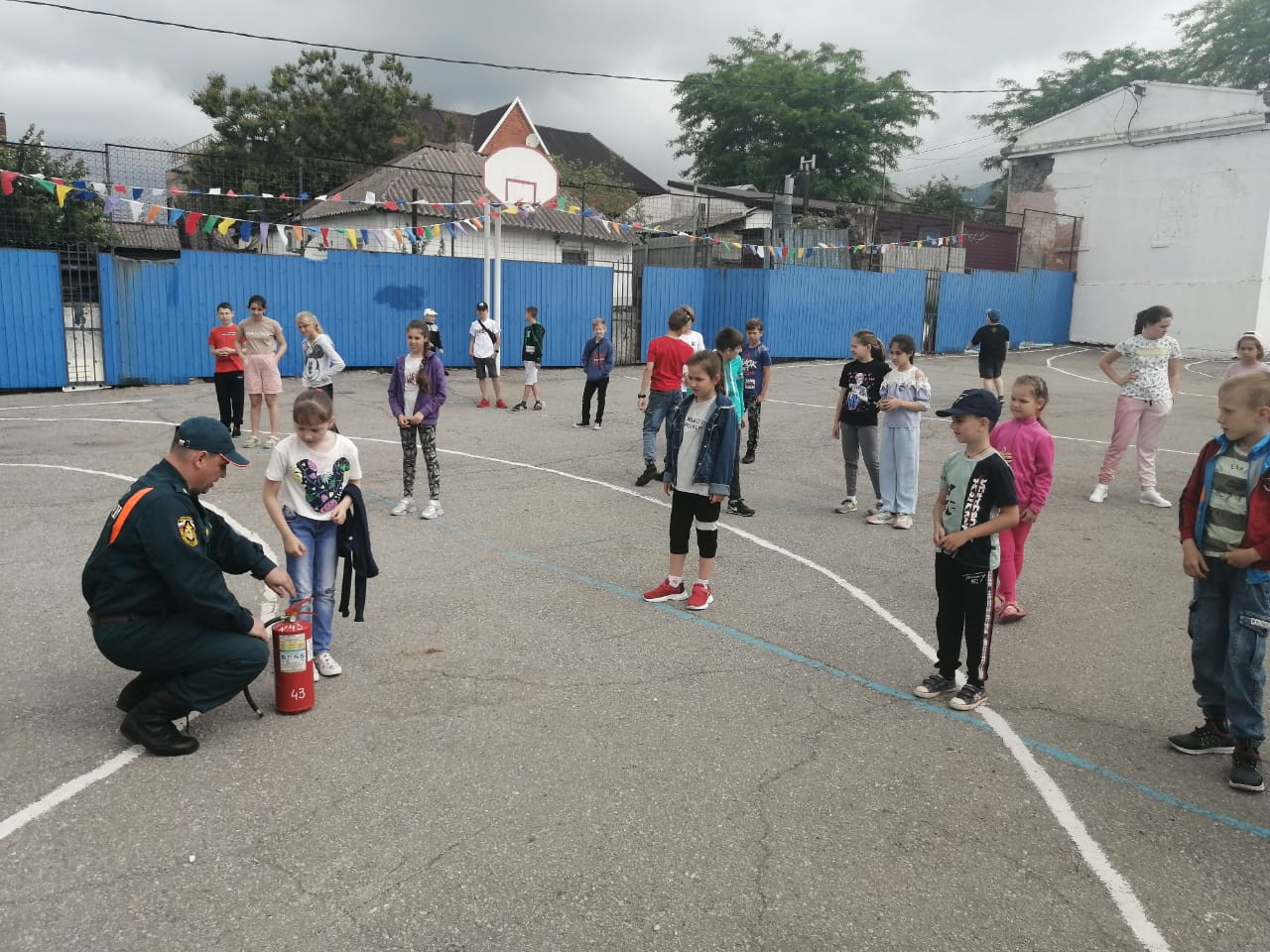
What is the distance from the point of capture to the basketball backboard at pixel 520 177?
18.5m

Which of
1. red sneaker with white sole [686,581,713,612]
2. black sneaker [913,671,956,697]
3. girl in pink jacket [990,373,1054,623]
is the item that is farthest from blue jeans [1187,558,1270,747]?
red sneaker with white sole [686,581,713,612]

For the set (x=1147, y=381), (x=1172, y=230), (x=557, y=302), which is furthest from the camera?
(x=1172, y=230)

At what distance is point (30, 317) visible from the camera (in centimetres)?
1612

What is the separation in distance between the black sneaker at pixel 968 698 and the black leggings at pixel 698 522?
178 cm

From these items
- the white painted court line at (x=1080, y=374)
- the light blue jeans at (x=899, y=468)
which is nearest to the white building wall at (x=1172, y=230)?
the white painted court line at (x=1080, y=374)

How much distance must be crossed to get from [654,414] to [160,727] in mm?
6593

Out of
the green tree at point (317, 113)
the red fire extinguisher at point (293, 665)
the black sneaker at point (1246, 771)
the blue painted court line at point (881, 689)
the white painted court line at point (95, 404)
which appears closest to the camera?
the blue painted court line at point (881, 689)

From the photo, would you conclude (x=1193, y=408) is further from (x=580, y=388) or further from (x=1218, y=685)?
(x=1218, y=685)

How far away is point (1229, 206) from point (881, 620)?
Answer: 2868cm

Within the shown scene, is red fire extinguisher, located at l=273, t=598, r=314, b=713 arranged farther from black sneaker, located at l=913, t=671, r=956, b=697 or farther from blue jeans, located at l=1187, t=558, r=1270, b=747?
blue jeans, located at l=1187, t=558, r=1270, b=747

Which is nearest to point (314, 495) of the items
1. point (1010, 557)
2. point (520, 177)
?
point (1010, 557)

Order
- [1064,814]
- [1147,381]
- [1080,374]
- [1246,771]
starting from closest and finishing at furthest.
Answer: [1064,814] → [1246,771] → [1147,381] → [1080,374]

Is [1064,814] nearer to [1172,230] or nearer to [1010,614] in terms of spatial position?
[1010,614]

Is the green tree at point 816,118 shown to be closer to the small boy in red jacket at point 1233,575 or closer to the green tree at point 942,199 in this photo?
the green tree at point 942,199
